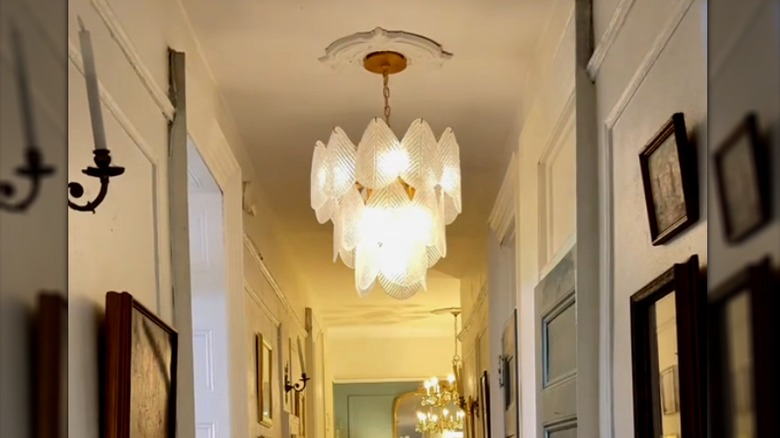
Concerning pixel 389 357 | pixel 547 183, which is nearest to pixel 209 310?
pixel 547 183

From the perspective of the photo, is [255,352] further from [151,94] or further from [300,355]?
[300,355]

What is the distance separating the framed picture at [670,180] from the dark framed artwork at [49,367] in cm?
100

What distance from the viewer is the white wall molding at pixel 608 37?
1.74 m

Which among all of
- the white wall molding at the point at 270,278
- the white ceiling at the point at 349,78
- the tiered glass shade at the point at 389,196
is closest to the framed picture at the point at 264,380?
the white wall molding at the point at 270,278

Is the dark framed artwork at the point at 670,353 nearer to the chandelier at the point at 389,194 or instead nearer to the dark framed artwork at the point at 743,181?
the dark framed artwork at the point at 743,181

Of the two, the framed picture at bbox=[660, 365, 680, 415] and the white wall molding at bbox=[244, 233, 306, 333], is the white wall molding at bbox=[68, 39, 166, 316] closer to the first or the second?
the framed picture at bbox=[660, 365, 680, 415]

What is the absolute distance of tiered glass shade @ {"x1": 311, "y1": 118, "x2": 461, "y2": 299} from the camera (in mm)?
2701

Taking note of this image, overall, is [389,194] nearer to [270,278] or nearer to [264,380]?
[264,380]

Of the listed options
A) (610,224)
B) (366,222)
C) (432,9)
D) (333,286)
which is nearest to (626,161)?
(610,224)

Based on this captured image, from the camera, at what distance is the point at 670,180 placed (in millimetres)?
1375

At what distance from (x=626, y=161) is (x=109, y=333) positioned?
106 centimetres

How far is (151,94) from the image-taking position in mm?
2104

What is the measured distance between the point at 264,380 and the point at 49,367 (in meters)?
3.90

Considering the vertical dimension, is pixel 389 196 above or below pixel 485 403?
above
